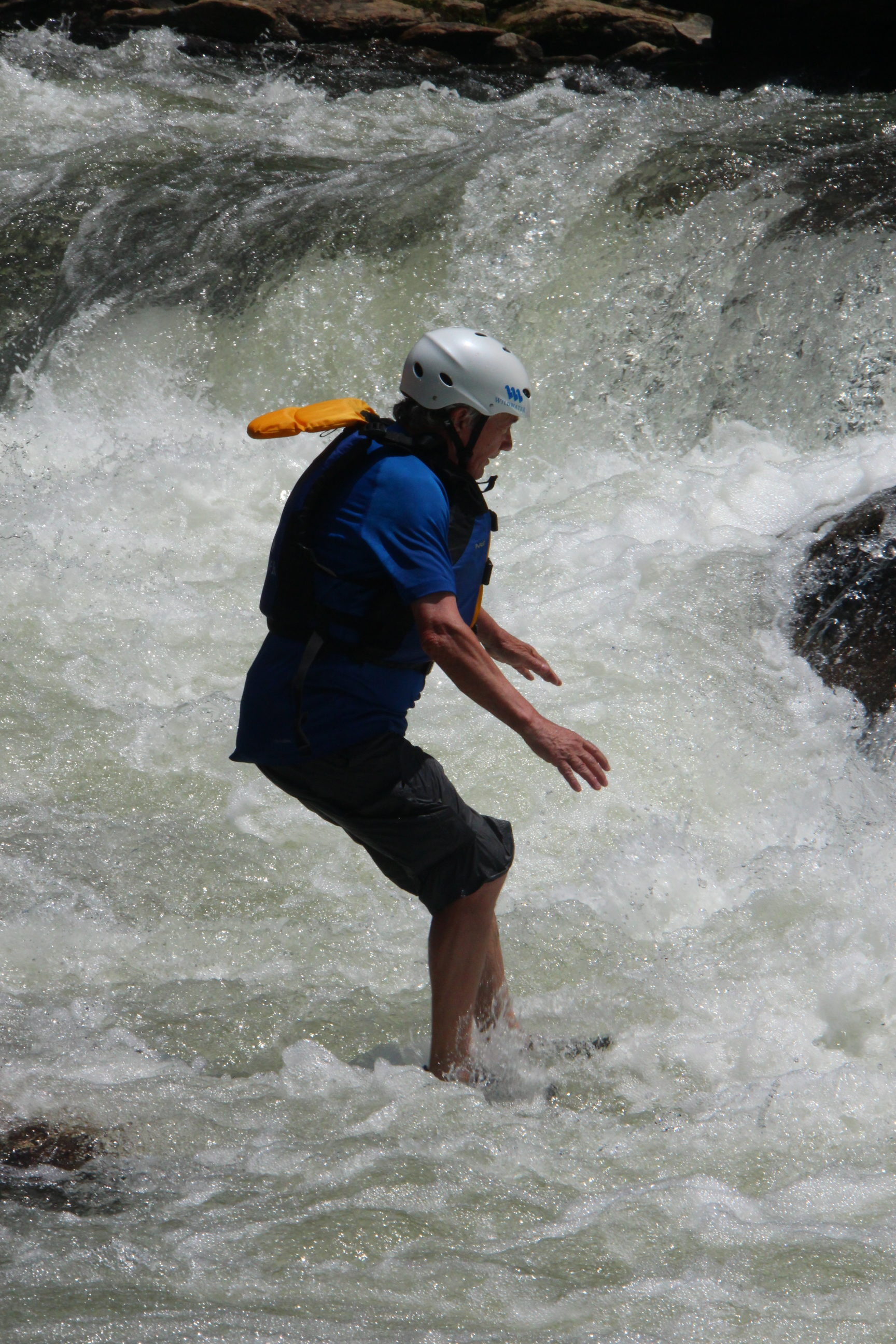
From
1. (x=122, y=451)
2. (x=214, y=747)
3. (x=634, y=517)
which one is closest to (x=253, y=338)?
(x=122, y=451)

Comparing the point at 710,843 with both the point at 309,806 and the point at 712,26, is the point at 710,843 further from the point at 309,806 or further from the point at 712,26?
the point at 712,26

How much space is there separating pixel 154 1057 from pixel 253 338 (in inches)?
227

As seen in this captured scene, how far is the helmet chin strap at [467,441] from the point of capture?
2771mm

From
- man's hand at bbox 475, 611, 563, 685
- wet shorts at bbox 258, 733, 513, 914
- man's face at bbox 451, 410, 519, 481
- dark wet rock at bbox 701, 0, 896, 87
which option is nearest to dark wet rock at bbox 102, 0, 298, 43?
dark wet rock at bbox 701, 0, 896, 87

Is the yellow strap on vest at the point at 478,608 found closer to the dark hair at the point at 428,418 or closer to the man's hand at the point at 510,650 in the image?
the man's hand at the point at 510,650

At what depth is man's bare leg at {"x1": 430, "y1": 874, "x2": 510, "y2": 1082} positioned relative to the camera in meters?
2.87

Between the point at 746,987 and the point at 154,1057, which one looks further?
the point at 746,987

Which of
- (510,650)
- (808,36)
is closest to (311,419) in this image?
(510,650)

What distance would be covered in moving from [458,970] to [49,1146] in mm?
962

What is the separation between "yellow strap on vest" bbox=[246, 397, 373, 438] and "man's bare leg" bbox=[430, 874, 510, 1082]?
1.10 metres

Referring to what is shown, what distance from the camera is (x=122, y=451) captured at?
728 cm

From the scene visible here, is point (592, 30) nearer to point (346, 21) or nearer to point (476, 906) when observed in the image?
point (346, 21)

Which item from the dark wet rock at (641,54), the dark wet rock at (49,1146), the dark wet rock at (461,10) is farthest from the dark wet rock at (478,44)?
the dark wet rock at (49,1146)

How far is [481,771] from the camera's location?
4633 millimetres
